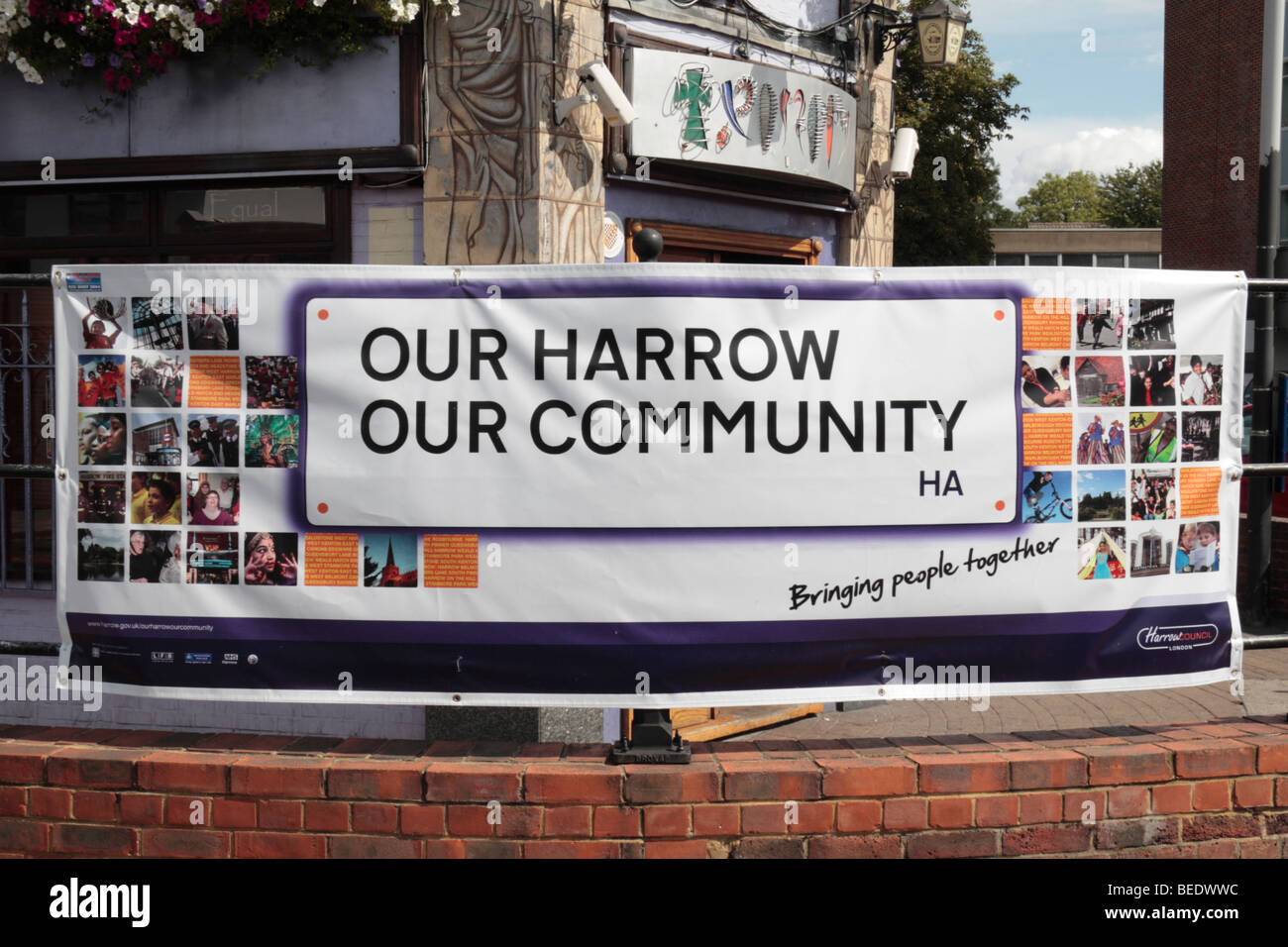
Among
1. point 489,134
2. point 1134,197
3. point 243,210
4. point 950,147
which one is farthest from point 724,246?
point 1134,197

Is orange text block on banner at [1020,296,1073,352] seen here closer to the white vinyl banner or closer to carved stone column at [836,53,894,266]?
the white vinyl banner

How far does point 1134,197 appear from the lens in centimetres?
7881

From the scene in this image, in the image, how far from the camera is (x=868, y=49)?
945 cm

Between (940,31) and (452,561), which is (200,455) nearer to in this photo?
(452,561)

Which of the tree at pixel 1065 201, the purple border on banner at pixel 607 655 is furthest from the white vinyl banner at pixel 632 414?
the tree at pixel 1065 201

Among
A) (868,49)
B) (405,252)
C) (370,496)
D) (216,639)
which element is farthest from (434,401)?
(868,49)

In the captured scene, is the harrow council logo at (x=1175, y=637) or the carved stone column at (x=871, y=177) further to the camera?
the carved stone column at (x=871, y=177)

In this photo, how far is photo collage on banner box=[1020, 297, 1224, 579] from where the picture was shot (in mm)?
3750

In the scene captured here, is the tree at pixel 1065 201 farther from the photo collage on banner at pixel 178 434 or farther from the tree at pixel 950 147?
the photo collage on banner at pixel 178 434

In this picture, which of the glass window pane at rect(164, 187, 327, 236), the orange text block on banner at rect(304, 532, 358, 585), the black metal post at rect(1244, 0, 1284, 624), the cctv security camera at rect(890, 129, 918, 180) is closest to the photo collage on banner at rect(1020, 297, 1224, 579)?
the orange text block on banner at rect(304, 532, 358, 585)

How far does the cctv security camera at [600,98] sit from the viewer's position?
6.88m

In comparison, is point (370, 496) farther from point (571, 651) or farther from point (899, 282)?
point (899, 282)

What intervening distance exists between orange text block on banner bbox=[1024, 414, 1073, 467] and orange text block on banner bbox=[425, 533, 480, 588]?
179cm

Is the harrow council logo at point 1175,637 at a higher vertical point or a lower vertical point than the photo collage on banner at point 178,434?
lower
